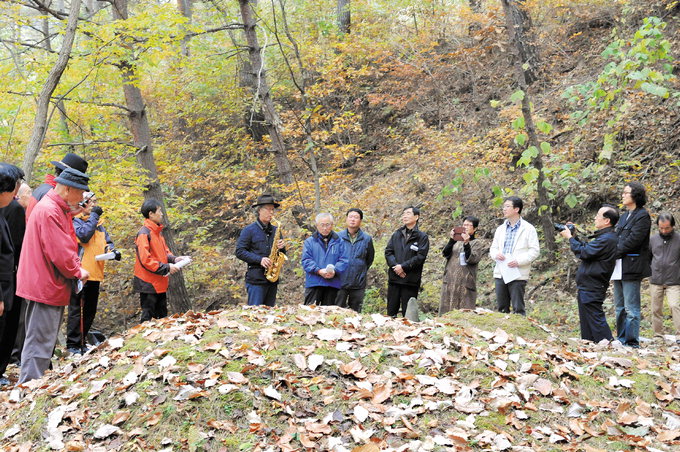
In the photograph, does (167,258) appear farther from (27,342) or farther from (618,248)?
(618,248)

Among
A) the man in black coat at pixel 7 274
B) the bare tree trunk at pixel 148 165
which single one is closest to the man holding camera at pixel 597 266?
the man in black coat at pixel 7 274

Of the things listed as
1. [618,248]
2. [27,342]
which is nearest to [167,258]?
[27,342]

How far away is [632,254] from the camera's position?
6836 millimetres

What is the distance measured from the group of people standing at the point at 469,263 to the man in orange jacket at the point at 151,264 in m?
1.07

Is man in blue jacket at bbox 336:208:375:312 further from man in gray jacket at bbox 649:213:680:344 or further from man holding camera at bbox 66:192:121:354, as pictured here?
man in gray jacket at bbox 649:213:680:344

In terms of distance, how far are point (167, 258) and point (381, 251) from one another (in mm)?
4497

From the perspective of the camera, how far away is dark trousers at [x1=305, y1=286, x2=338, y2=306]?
719 centimetres

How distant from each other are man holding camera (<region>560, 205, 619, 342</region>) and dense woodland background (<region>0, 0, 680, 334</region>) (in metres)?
2.05

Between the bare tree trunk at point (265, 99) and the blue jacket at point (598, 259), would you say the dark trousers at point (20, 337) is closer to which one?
the bare tree trunk at point (265, 99)

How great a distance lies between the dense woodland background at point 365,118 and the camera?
865 centimetres

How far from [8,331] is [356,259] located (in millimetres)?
4259

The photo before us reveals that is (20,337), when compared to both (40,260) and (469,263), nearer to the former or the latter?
(40,260)

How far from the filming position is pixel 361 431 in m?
3.53

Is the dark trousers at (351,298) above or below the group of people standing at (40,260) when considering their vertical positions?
below
